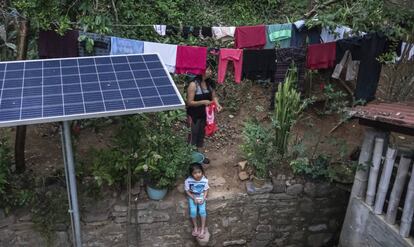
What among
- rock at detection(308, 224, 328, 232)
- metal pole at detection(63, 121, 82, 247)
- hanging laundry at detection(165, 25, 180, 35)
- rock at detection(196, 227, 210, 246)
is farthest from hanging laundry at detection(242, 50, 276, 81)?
metal pole at detection(63, 121, 82, 247)

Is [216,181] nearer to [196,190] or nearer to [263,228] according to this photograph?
→ [196,190]

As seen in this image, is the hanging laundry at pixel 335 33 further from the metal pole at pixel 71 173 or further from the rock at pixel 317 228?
the metal pole at pixel 71 173

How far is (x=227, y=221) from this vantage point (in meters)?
6.17

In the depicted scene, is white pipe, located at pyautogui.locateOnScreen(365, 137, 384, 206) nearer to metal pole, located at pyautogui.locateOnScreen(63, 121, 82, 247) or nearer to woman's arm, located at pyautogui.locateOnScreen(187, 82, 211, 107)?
woman's arm, located at pyautogui.locateOnScreen(187, 82, 211, 107)

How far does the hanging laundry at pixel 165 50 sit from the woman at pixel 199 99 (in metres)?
0.63

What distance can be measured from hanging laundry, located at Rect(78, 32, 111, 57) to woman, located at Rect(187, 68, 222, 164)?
5.04 ft

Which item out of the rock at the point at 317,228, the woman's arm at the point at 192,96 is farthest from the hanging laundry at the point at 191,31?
the rock at the point at 317,228

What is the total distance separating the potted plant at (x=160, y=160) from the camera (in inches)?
223

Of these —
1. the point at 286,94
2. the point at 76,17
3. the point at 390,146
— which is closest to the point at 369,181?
Answer: the point at 390,146

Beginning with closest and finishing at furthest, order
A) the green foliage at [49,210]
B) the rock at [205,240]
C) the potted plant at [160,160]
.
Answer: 1. the green foliage at [49,210]
2. the potted plant at [160,160]
3. the rock at [205,240]

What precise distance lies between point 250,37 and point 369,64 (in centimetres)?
194

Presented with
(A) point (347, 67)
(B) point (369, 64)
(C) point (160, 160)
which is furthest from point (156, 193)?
(A) point (347, 67)

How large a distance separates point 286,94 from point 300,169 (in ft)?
3.52

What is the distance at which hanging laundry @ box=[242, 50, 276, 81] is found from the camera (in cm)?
681
